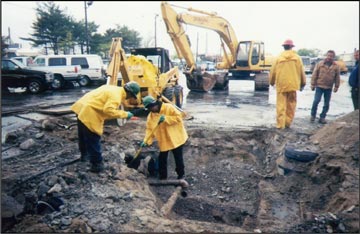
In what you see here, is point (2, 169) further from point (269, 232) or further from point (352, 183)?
point (352, 183)

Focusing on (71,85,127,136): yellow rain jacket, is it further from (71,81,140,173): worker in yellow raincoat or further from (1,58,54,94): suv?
(1,58,54,94): suv

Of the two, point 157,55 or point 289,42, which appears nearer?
point 289,42

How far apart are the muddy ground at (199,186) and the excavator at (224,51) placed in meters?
7.05

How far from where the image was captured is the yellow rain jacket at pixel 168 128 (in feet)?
15.6

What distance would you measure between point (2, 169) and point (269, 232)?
3.96 m

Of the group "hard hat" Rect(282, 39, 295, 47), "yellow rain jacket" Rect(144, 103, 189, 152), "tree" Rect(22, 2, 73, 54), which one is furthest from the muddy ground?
"tree" Rect(22, 2, 73, 54)

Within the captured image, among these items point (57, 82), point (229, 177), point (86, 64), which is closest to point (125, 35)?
point (86, 64)

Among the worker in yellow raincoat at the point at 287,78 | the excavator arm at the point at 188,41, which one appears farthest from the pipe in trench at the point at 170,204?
the excavator arm at the point at 188,41

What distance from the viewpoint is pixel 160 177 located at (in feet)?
17.0

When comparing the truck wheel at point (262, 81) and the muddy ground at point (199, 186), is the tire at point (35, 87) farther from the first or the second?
the truck wheel at point (262, 81)

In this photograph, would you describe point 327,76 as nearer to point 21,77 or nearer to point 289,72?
point 289,72

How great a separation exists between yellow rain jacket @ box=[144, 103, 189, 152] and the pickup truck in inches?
523

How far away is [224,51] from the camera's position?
1652cm

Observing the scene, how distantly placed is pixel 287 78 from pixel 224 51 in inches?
402
